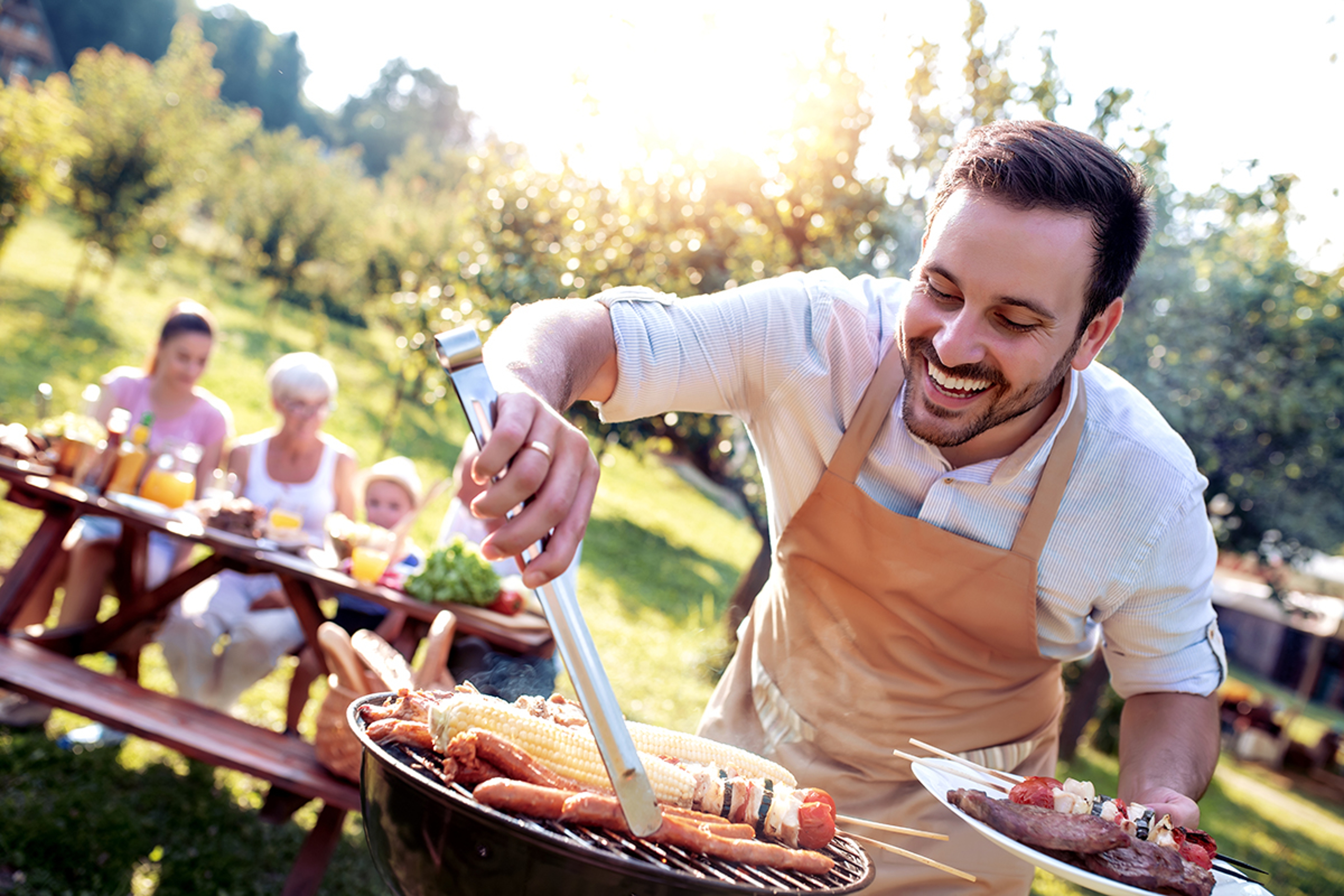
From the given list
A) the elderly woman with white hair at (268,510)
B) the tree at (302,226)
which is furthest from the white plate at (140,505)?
the tree at (302,226)

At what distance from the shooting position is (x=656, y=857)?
58.4 inches

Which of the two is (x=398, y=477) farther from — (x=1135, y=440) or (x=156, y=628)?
(x=1135, y=440)

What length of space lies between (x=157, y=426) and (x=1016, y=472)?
5.41 m

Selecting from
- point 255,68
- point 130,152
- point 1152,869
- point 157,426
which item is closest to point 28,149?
point 130,152

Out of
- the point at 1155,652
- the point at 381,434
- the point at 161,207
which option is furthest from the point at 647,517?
the point at 1155,652

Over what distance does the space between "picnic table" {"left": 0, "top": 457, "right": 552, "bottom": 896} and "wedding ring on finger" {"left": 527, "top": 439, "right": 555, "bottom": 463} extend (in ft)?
10.1

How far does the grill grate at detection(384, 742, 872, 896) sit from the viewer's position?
1.33m

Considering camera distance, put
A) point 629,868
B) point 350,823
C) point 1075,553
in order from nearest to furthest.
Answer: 1. point 629,868
2. point 1075,553
3. point 350,823

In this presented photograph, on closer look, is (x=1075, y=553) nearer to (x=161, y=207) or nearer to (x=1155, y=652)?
(x=1155, y=652)

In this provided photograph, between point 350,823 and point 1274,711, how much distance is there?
58.9 feet

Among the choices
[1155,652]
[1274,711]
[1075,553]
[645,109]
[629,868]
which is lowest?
[1274,711]

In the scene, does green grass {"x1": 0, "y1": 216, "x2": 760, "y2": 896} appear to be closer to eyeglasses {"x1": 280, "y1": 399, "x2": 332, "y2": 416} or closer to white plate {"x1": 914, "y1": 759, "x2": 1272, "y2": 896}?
eyeglasses {"x1": 280, "y1": 399, "x2": 332, "y2": 416}

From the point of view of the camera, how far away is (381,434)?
16406mm

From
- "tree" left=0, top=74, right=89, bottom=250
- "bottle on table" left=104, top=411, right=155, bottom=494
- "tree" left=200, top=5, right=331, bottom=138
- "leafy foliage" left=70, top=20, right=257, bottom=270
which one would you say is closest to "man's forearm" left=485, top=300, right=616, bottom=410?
"bottle on table" left=104, top=411, right=155, bottom=494
